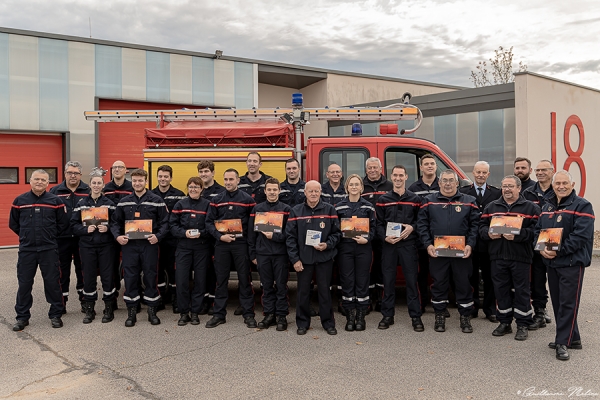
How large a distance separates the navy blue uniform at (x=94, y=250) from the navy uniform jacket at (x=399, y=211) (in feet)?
10.3

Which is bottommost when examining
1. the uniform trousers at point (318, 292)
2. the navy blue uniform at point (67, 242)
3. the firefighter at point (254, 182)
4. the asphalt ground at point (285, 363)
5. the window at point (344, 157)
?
the asphalt ground at point (285, 363)

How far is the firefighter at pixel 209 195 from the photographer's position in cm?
618

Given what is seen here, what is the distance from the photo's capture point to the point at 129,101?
46.9 ft

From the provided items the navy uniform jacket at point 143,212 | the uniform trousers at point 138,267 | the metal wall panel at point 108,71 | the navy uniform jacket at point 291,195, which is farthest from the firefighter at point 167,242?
the metal wall panel at point 108,71

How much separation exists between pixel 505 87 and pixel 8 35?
42.0 ft

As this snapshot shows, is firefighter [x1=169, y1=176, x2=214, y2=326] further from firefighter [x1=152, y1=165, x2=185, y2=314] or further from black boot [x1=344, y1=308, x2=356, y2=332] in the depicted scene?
black boot [x1=344, y1=308, x2=356, y2=332]

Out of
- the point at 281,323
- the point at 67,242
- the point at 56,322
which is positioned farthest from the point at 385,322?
the point at 67,242

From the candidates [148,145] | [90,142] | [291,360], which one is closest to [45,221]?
[148,145]

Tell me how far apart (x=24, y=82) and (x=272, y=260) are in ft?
34.2

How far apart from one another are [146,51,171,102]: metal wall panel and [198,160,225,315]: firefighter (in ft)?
29.2

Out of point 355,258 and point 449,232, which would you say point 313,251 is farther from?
point 449,232

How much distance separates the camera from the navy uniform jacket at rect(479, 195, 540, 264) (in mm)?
5195

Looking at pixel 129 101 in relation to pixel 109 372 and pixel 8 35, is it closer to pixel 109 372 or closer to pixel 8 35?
pixel 8 35

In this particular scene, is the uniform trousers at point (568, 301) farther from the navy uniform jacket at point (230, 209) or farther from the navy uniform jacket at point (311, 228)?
the navy uniform jacket at point (230, 209)
